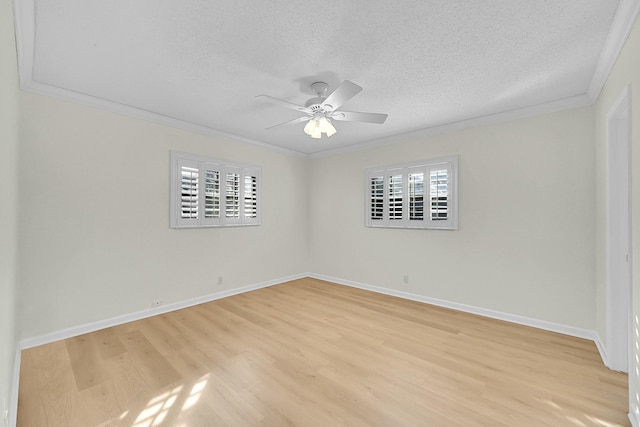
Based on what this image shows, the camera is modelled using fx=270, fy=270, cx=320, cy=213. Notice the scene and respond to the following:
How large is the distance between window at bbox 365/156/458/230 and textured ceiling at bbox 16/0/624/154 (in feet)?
3.15

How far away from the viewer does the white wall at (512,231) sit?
2.85 m

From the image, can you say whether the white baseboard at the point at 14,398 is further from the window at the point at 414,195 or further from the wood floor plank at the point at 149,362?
the window at the point at 414,195

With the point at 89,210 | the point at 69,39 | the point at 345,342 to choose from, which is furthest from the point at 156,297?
the point at 69,39

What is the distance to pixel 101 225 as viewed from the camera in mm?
2971

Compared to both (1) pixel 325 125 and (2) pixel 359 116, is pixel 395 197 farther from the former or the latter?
(1) pixel 325 125

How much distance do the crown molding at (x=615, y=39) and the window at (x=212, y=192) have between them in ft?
13.5

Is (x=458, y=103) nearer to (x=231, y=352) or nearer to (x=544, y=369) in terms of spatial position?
(x=544, y=369)

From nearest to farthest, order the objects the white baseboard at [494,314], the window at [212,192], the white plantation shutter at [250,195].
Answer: the white baseboard at [494,314]
the window at [212,192]
the white plantation shutter at [250,195]

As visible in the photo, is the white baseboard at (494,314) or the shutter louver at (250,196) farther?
the shutter louver at (250,196)

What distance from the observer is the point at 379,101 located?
296cm

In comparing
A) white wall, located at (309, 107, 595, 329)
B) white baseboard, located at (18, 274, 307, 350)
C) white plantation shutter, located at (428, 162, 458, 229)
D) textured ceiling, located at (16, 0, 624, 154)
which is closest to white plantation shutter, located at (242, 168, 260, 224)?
white baseboard, located at (18, 274, 307, 350)

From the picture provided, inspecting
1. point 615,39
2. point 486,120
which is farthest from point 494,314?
point 615,39

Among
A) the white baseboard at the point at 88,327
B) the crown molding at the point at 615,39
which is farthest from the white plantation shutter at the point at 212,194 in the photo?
the crown molding at the point at 615,39

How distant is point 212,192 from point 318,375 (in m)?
2.91
